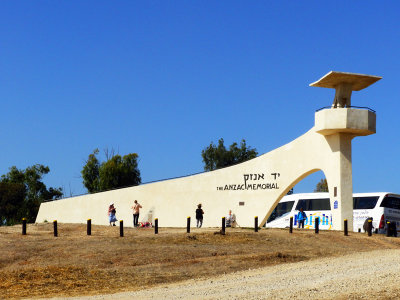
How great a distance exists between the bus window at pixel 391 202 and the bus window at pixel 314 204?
3.67 meters

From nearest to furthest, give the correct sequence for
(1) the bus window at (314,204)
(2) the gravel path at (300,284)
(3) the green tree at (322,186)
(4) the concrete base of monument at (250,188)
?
(2) the gravel path at (300,284)
(4) the concrete base of monument at (250,188)
(1) the bus window at (314,204)
(3) the green tree at (322,186)

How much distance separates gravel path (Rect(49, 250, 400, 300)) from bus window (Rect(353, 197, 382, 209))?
66.8 feet

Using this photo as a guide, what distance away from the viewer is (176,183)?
136 feet

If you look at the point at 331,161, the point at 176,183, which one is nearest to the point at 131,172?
the point at 176,183

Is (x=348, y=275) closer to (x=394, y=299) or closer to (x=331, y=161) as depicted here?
(x=394, y=299)

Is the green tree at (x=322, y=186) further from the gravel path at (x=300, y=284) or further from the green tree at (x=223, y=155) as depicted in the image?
the gravel path at (x=300, y=284)

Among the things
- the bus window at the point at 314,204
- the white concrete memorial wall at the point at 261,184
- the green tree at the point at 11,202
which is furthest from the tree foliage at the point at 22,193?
the bus window at the point at 314,204

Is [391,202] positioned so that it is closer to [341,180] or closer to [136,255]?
[341,180]

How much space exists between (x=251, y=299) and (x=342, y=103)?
23588 millimetres

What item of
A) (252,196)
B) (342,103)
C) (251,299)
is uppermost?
(342,103)

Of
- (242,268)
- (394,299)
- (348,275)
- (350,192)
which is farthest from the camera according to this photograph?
(350,192)

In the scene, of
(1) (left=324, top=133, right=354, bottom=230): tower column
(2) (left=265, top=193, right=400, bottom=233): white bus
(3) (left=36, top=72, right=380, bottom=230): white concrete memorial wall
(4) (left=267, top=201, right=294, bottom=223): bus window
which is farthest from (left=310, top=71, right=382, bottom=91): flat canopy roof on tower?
Result: (4) (left=267, top=201, right=294, bottom=223): bus window

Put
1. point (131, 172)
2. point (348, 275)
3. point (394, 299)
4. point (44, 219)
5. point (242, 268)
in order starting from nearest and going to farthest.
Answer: point (394, 299), point (348, 275), point (242, 268), point (44, 219), point (131, 172)

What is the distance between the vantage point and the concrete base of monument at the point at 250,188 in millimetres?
34500
